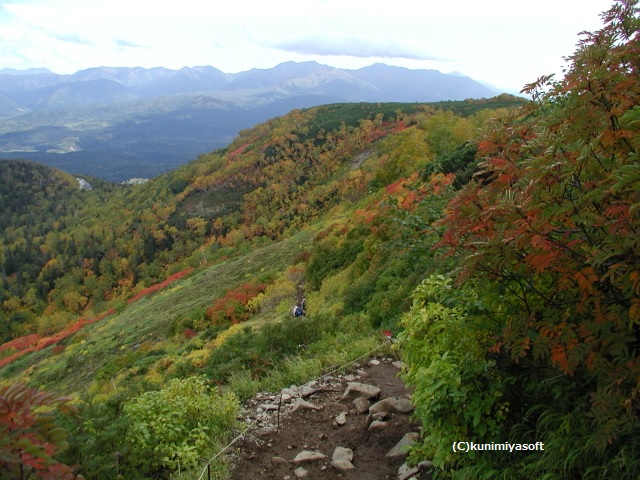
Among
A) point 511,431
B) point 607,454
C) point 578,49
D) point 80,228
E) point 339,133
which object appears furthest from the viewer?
point 80,228

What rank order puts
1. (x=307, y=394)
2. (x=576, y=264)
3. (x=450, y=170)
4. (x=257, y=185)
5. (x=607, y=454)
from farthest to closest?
1. (x=257, y=185)
2. (x=450, y=170)
3. (x=307, y=394)
4. (x=607, y=454)
5. (x=576, y=264)

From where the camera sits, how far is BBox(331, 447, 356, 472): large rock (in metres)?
5.25

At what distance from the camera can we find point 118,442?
4914 mm

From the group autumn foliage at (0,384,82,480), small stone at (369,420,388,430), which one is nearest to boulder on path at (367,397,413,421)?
small stone at (369,420,388,430)

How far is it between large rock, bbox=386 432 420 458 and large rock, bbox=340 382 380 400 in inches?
56.7

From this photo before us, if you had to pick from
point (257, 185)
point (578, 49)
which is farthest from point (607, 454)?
point (257, 185)

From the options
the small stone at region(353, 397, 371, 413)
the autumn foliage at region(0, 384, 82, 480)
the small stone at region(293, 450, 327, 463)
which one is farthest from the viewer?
the small stone at region(353, 397, 371, 413)

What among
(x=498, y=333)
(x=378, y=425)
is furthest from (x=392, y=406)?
(x=498, y=333)

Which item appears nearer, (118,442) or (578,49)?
(578,49)

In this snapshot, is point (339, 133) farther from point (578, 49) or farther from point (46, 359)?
point (578, 49)

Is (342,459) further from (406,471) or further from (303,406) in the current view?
(303,406)

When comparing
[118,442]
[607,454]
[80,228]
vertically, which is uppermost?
[607,454]

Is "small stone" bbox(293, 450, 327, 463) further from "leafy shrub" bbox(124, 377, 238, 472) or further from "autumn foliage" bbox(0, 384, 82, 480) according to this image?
"autumn foliage" bbox(0, 384, 82, 480)

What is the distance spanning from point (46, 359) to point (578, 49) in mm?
40416
